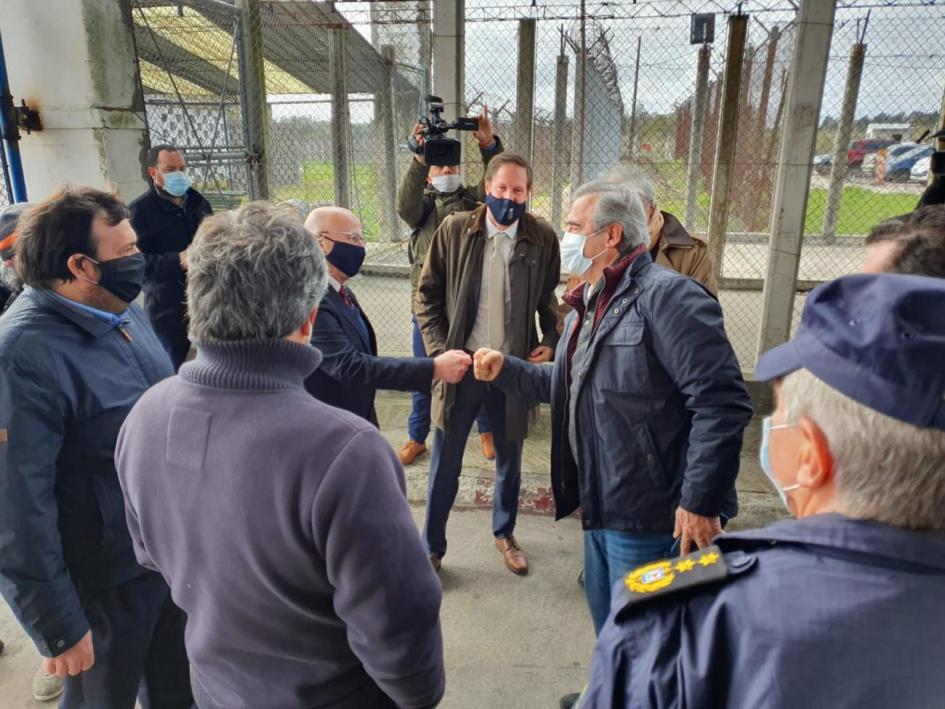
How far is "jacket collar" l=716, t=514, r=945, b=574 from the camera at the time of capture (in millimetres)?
750

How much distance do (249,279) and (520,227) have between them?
2.12 meters

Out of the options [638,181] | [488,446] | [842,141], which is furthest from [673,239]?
[842,141]

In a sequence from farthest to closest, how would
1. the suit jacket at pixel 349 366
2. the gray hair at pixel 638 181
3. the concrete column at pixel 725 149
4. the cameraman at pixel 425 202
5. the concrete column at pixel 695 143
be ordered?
1. the concrete column at pixel 695 143
2. the concrete column at pixel 725 149
3. the cameraman at pixel 425 202
4. the gray hair at pixel 638 181
5. the suit jacket at pixel 349 366

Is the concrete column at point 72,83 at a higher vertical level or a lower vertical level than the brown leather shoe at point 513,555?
higher

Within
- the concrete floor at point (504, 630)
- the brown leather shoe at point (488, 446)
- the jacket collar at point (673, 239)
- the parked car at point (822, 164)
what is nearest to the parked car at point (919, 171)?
the parked car at point (822, 164)

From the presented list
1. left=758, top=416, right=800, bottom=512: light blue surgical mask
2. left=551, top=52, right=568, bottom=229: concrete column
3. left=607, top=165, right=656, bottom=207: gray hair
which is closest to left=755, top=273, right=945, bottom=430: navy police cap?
left=758, top=416, right=800, bottom=512: light blue surgical mask

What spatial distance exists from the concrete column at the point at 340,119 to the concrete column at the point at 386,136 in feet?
3.24

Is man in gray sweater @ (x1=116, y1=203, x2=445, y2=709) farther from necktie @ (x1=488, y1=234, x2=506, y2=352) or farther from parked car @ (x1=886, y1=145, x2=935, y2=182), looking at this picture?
parked car @ (x1=886, y1=145, x2=935, y2=182)

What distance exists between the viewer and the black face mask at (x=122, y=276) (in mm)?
1878

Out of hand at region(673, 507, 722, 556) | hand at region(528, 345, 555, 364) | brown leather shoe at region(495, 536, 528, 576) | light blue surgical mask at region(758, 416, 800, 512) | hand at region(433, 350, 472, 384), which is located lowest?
brown leather shoe at region(495, 536, 528, 576)

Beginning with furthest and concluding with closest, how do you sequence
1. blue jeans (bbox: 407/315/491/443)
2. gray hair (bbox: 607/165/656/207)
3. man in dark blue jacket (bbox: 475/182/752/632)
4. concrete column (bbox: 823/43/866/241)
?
concrete column (bbox: 823/43/866/241) < blue jeans (bbox: 407/315/491/443) < gray hair (bbox: 607/165/656/207) < man in dark blue jacket (bbox: 475/182/752/632)

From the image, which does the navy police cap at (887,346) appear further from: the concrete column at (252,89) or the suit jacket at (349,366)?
the concrete column at (252,89)

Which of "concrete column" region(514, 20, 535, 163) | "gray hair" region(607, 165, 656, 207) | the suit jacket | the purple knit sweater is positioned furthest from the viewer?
"concrete column" region(514, 20, 535, 163)

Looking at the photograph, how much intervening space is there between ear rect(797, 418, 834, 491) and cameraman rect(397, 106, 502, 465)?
2948 millimetres
